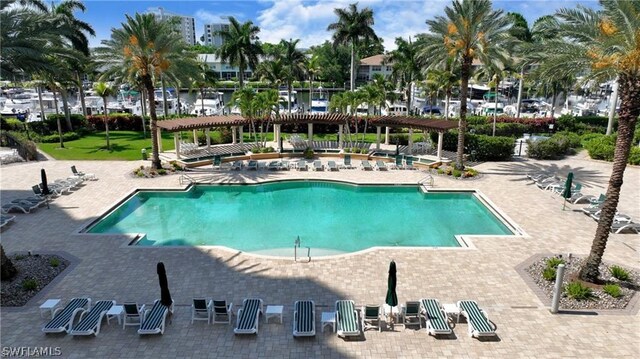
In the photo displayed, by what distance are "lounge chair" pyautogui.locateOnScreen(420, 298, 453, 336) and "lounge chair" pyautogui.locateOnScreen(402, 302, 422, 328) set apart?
0.92 ft

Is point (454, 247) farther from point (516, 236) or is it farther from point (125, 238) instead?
point (125, 238)

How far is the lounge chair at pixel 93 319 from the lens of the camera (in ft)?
38.6

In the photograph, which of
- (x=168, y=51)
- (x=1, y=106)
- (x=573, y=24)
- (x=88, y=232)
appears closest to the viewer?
(x=573, y=24)

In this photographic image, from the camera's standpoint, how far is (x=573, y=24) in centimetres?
1554

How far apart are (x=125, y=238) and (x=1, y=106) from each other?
64110 millimetres

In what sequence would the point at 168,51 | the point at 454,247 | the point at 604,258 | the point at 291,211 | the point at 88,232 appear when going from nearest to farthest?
the point at 604,258 < the point at 454,247 < the point at 88,232 < the point at 291,211 < the point at 168,51

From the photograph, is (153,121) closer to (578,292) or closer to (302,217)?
(302,217)

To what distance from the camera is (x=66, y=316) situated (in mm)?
12258

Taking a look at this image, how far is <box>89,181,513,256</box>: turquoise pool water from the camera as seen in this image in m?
20.0

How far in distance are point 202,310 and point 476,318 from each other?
8343mm

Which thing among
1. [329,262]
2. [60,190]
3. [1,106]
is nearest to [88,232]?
[60,190]

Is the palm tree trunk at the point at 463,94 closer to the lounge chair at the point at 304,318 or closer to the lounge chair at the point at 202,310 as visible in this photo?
the lounge chair at the point at 304,318

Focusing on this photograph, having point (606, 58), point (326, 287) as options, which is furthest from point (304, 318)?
point (606, 58)

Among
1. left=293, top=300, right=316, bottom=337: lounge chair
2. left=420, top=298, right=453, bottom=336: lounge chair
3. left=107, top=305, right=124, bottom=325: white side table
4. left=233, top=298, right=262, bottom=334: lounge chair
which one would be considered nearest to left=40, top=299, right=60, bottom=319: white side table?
left=107, top=305, right=124, bottom=325: white side table
